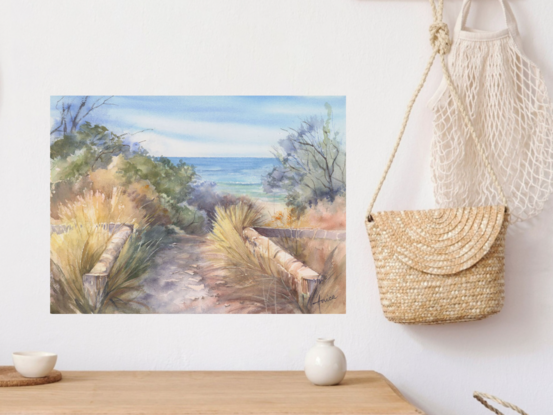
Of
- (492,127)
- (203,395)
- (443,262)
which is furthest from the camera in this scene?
(492,127)

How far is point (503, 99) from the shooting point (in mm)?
1442

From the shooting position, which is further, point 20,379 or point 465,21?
point 465,21

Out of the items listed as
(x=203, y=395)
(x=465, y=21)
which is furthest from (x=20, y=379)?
(x=465, y=21)

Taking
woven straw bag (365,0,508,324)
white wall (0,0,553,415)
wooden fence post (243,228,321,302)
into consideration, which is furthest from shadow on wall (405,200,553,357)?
wooden fence post (243,228,321,302)

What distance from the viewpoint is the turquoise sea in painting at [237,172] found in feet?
4.99

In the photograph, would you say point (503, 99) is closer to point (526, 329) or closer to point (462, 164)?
point (462, 164)

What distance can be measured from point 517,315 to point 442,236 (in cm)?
39

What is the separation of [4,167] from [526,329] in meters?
1.54

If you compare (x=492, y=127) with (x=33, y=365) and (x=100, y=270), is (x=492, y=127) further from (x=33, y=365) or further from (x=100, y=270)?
(x=33, y=365)

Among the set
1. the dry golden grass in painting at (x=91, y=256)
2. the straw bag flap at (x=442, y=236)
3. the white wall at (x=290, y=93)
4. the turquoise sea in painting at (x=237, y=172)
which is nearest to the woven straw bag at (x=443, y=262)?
the straw bag flap at (x=442, y=236)

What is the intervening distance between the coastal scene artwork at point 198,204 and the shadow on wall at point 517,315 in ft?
1.03

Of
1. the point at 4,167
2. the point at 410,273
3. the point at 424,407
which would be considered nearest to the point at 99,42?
the point at 4,167

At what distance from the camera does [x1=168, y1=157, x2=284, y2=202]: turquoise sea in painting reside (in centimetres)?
152

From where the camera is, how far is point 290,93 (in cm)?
152
